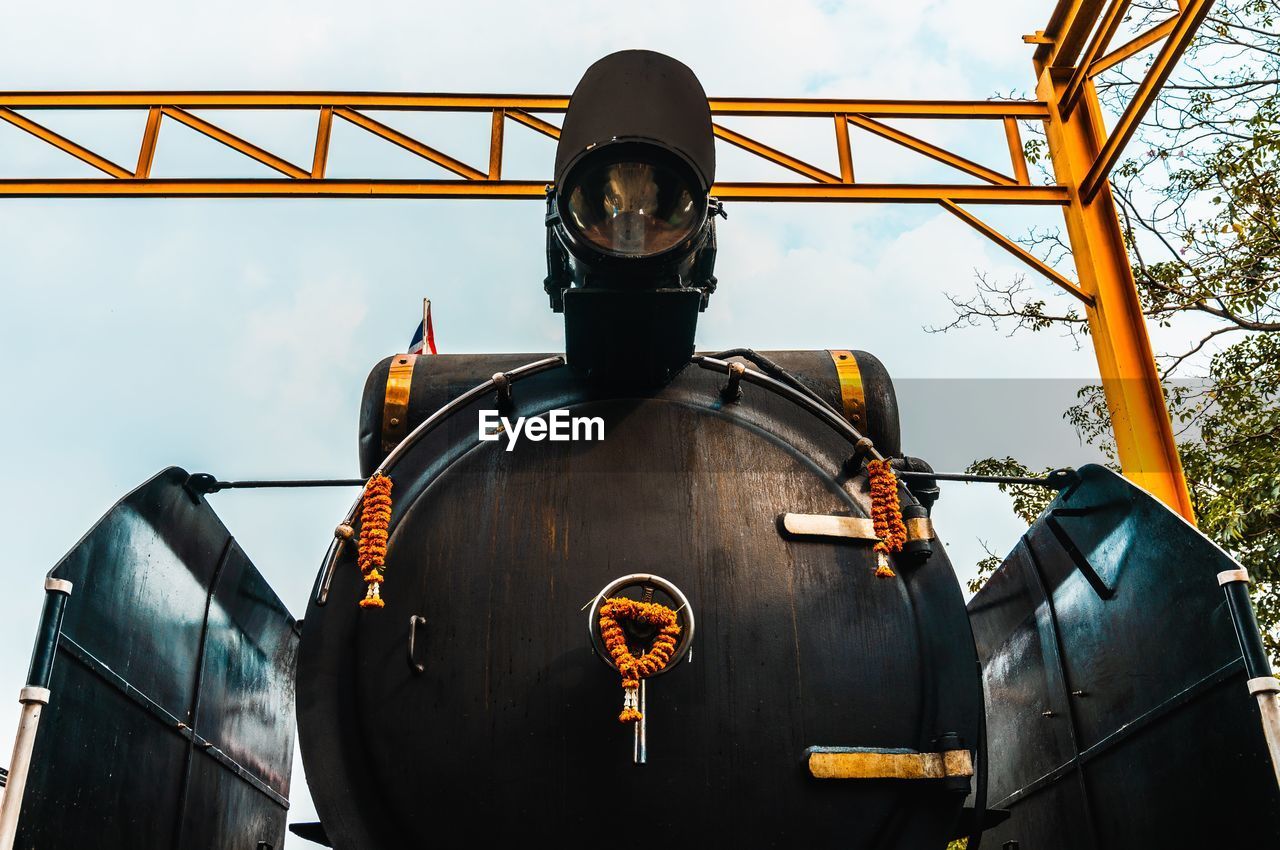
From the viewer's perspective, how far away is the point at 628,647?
2201 mm

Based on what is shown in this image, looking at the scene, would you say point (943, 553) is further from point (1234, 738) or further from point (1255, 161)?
point (1255, 161)

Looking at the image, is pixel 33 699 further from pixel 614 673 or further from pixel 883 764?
pixel 883 764

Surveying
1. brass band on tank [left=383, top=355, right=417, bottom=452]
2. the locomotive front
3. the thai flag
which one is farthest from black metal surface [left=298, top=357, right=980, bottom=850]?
the thai flag

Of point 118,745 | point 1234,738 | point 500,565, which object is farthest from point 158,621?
point 1234,738

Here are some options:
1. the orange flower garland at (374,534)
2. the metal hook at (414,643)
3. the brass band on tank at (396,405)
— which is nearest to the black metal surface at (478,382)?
the brass band on tank at (396,405)

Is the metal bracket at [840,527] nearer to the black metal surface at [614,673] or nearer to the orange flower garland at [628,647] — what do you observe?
the black metal surface at [614,673]

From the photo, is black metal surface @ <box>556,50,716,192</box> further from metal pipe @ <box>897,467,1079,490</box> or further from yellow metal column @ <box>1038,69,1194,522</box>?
yellow metal column @ <box>1038,69,1194,522</box>

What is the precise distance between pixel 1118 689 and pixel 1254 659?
0.79 metres

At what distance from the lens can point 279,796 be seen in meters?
4.32

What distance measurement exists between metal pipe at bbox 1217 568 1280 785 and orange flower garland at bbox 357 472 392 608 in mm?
1851

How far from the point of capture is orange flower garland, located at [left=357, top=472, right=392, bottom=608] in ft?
7.78

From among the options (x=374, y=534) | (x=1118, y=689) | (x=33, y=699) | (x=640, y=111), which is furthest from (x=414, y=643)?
(x=1118, y=689)

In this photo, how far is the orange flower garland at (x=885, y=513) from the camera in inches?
98.4
